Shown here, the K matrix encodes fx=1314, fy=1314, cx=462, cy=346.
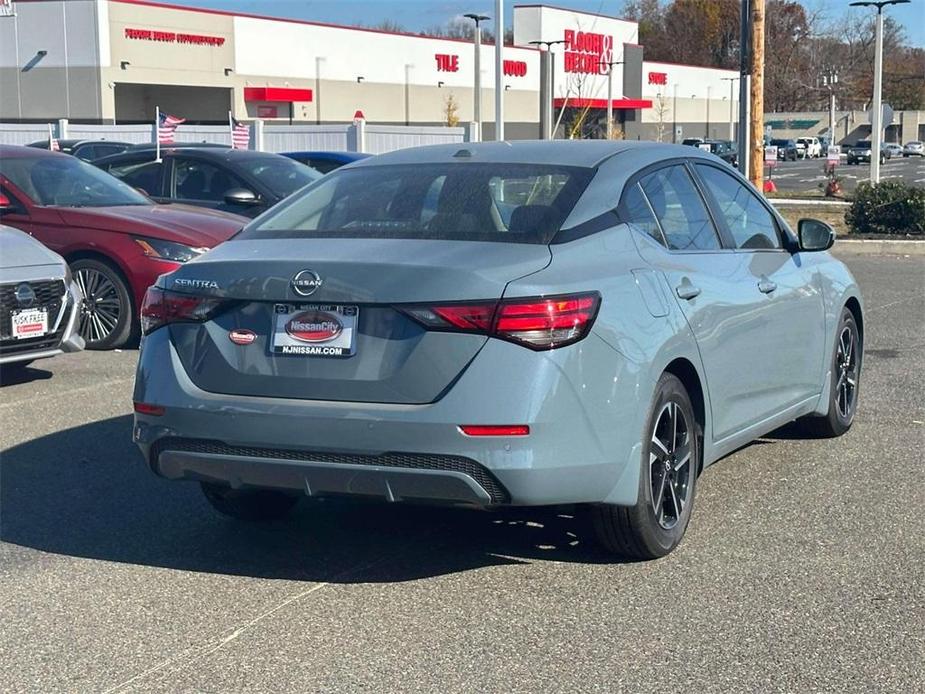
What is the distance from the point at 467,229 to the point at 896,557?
6.82 feet

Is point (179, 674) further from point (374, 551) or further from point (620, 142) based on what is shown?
point (620, 142)

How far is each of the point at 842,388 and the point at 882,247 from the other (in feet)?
43.5

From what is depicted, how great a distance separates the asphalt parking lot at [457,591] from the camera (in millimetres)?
3967

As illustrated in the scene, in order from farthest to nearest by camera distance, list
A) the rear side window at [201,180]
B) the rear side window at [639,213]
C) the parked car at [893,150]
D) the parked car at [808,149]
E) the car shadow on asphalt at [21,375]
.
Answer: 1. the parked car at [893,150]
2. the parked car at [808,149]
3. the rear side window at [201,180]
4. the car shadow on asphalt at [21,375]
5. the rear side window at [639,213]

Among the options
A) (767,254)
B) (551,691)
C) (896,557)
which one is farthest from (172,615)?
(767,254)

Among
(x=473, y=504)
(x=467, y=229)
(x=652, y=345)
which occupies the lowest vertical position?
(x=473, y=504)

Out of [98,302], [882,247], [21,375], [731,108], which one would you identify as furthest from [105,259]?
[731,108]

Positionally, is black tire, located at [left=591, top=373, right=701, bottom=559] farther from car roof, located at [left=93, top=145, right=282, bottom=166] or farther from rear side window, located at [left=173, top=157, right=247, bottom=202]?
car roof, located at [left=93, top=145, right=282, bottom=166]

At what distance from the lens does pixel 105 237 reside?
1015cm

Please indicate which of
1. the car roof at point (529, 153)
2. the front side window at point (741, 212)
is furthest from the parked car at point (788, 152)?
the car roof at point (529, 153)

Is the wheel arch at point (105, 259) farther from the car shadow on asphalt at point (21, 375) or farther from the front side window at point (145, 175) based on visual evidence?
the front side window at point (145, 175)

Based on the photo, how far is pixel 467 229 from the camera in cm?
487

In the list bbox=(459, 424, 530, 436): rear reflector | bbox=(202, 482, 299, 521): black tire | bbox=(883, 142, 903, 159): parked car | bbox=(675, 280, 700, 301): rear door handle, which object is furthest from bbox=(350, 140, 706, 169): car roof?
bbox=(883, 142, 903, 159): parked car

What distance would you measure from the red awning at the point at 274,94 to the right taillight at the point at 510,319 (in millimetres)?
53962
